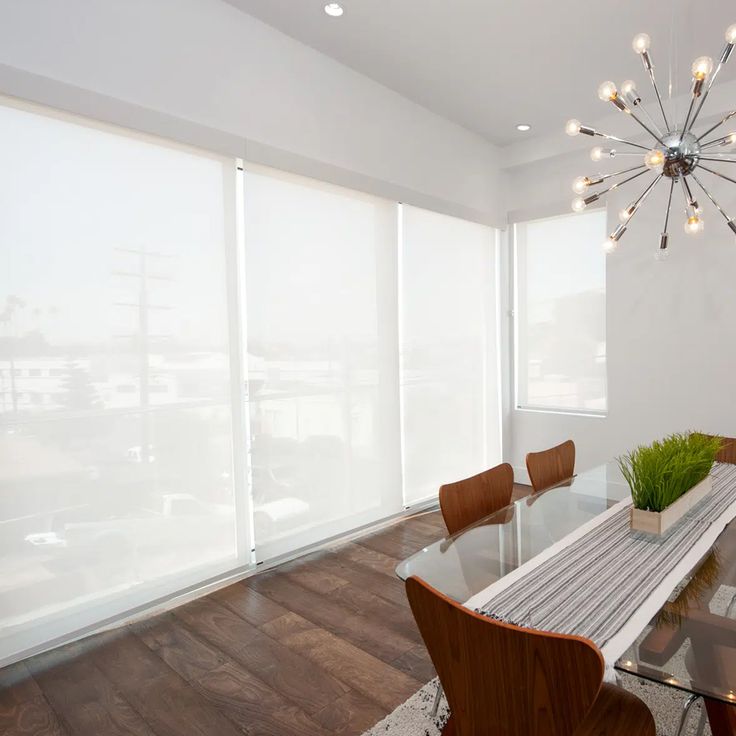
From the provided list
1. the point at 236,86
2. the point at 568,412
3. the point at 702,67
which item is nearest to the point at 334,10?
the point at 236,86

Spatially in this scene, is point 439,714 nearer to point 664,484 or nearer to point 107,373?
point 664,484

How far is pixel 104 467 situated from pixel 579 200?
93.2 inches

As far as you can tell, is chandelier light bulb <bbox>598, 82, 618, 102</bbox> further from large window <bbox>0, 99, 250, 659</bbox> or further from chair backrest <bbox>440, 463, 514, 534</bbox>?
large window <bbox>0, 99, 250, 659</bbox>

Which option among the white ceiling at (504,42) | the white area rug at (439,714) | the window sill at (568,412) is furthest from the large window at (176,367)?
the window sill at (568,412)

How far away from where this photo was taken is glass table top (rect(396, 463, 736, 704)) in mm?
1027

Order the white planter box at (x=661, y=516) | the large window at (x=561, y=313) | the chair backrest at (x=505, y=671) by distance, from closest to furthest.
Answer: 1. the chair backrest at (x=505, y=671)
2. the white planter box at (x=661, y=516)
3. the large window at (x=561, y=313)

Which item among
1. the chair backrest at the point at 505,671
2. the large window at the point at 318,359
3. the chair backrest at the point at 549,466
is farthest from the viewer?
the large window at the point at 318,359

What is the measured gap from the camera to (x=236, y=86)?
9.30 ft

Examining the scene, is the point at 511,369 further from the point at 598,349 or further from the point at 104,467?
the point at 104,467

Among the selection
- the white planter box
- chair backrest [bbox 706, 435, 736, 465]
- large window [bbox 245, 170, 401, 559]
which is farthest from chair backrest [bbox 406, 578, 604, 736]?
chair backrest [bbox 706, 435, 736, 465]

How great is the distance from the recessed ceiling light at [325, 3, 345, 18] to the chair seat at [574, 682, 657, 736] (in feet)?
10.0

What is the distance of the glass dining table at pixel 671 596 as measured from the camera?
1024mm

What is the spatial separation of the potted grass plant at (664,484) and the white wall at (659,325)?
7.49 ft

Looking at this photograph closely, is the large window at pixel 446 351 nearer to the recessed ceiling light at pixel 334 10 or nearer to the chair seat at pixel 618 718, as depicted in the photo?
the recessed ceiling light at pixel 334 10
